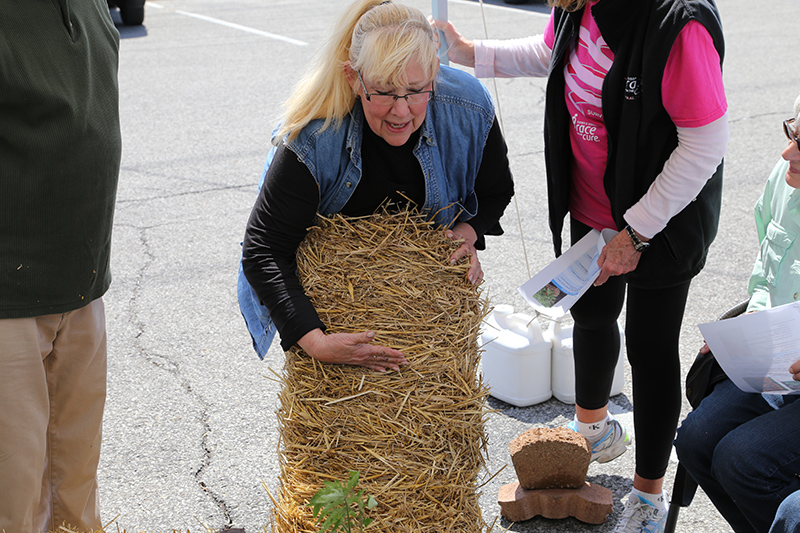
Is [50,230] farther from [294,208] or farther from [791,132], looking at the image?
[791,132]

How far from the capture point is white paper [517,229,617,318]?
2453mm

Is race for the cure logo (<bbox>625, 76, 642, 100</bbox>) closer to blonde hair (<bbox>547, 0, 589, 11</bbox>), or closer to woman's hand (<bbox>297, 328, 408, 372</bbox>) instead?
blonde hair (<bbox>547, 0, 589, 11</bbox>)

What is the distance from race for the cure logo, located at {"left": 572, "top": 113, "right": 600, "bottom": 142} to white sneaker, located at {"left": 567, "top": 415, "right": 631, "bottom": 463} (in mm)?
1122

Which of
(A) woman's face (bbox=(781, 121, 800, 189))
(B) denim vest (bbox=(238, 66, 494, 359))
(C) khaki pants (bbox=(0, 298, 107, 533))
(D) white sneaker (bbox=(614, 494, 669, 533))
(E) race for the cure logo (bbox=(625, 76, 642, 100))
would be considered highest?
(E) race for the cure logo (bbox=(625, 76, 642, 100))

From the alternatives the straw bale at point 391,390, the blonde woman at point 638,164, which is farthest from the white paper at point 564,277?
A: the straw bale at point 391,390

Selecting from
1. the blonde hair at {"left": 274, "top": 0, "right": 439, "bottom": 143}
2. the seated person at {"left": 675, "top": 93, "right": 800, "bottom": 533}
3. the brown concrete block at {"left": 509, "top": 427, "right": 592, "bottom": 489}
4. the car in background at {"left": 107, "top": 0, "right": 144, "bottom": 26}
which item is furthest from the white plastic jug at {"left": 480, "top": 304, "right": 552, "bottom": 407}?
the car in background at {"left": 107, "top": 0, "right": 144, "bottom": 26}

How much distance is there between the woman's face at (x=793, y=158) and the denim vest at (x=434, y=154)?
828mm

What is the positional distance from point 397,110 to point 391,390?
73 centimetres

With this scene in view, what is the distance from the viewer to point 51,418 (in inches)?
88.4

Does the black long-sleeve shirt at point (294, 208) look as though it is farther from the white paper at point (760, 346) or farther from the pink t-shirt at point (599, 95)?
the white paper at point (760, 346)

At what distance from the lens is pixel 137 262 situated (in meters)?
4.73

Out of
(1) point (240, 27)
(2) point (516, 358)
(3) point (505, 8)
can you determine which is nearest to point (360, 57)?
(2) point (516, 358)

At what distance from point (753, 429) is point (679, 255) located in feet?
1.76

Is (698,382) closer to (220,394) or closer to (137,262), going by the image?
(220,394)
